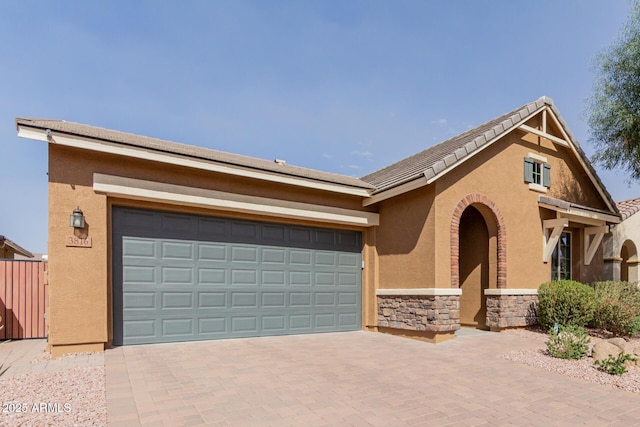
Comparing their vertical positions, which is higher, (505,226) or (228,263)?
(505,226)

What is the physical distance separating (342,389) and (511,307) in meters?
6.78

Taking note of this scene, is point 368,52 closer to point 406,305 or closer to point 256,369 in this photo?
point 406,305

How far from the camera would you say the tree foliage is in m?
10.3

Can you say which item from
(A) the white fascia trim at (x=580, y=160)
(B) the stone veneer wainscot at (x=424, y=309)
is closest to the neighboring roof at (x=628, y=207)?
(A) the white fascia trim at (x=580, y=160)

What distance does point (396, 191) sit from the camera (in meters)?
9.88

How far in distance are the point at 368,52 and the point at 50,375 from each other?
12.4 metres

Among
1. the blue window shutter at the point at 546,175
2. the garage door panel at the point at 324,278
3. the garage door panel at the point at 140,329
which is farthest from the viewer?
the blue window shutter at the point at 546,175

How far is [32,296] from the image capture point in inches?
370

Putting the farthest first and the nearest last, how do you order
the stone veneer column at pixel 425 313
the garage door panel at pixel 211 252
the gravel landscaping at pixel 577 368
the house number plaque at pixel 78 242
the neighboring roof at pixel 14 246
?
the neighboring roof at pixel 14 246, the stone veneer column at pixel 425 313, the garage door panel at pixel 211 252, the house number plaque at pixel 78 242, the gravel landscaping at pixel 577 368

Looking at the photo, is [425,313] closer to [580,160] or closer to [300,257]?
[300,257]

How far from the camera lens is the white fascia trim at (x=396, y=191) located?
912 centimetres

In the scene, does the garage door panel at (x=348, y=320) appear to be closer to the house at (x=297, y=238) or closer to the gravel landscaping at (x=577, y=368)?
the house at (x=297, y=238)

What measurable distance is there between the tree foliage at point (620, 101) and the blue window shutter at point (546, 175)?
5.73 feet

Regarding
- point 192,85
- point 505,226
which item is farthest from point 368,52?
point 505,226
